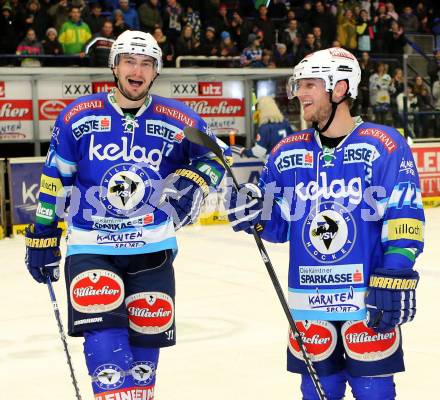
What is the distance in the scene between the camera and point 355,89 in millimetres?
3469

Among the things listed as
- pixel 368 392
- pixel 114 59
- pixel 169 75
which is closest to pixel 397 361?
pixel 368 392

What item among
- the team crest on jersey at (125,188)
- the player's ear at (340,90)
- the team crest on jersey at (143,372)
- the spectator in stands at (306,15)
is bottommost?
the team crest on jersey at (143,372)

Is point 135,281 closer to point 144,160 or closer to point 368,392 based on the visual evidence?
point 144,160

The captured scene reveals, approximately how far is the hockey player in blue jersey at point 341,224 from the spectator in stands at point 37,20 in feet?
40.7

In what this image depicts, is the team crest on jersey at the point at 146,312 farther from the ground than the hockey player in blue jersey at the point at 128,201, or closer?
closer

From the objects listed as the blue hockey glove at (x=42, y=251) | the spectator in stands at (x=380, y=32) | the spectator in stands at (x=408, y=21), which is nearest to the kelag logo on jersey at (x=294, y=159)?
the blue hockey glove at (x=42, y=251)

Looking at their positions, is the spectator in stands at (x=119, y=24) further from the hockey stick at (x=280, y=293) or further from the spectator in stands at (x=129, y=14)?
the hockey stick at (x=280, y=293)

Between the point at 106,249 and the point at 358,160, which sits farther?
the point at 106,249

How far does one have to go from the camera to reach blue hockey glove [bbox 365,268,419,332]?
3.13 m

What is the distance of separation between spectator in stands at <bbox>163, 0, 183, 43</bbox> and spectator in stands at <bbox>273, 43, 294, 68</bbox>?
1.88 metres

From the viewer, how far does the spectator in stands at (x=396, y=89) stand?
54.0 ft

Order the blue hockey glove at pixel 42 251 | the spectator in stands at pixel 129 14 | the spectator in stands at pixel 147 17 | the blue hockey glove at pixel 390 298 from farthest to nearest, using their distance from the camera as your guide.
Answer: the spectator in stands at pixel 147 17
the spectator in stands at pixel 129 14
the blue hockey glove at pixel 42 251
the blue hockey glove at pixel 390 298

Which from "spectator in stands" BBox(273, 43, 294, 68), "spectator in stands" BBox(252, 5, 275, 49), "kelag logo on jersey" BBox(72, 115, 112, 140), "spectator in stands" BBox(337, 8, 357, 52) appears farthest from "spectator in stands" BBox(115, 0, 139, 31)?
"kelag logo on jersey" BBox(72, 115, 112, 140)

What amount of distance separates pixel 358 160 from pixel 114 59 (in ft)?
4.05
